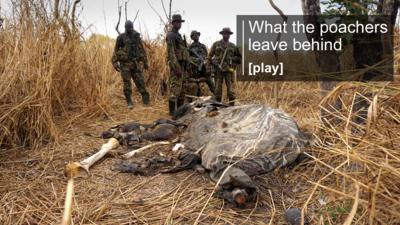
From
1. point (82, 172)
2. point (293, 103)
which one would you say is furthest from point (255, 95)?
point (82, 172)

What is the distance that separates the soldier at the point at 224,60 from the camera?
6188 millimetres

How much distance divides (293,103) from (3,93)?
11.0 feet

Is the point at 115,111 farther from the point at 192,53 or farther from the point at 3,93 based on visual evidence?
the point at 3,93

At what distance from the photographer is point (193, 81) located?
6059 millimetres

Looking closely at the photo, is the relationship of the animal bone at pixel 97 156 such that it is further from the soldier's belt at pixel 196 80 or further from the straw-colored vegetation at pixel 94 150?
the soldier's belt at pixel 196 80

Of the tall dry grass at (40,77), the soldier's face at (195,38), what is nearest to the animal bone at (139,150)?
the tall dry grass at (40,77)

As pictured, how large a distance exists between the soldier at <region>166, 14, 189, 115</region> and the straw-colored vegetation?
49 cm

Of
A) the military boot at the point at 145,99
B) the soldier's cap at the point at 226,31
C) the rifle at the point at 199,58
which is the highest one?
the soldier's cap at the point at 226,31

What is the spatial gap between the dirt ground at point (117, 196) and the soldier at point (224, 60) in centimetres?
312

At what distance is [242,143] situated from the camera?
303 centimetres

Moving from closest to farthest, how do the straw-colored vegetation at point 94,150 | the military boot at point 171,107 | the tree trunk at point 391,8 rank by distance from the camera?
the straw-colored vegetation at point 94,150 → the tree trunk at point 391,8 → the military boot at point 171,107

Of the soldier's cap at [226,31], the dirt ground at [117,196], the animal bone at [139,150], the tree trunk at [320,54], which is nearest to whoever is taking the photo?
the dirt ground at [117,196]

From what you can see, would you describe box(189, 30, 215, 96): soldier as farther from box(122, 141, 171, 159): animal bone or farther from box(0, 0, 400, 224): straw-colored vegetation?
box(122, 141, 171, 159): animal bone

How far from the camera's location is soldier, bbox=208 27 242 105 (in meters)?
6.19
